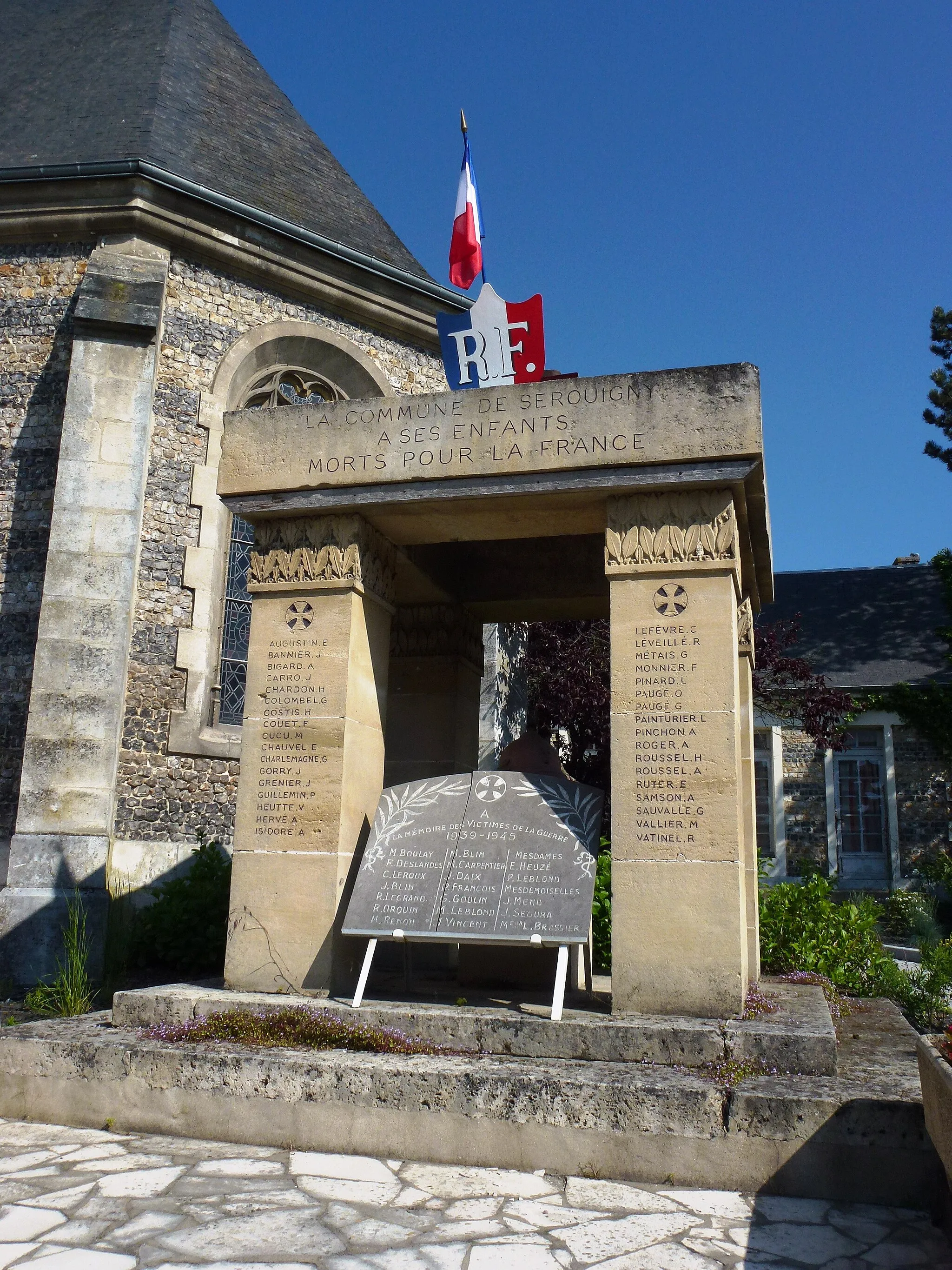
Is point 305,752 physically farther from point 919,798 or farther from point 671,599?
point 919,798

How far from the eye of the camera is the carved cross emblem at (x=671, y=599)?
16.6 ft

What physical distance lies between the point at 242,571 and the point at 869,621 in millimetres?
14170

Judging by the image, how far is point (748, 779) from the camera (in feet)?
21.3

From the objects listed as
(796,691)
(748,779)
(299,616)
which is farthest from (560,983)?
(796,691)

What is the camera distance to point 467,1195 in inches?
143

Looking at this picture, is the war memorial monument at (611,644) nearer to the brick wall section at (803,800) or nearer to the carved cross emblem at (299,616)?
the carved cross emblem at (299,616)

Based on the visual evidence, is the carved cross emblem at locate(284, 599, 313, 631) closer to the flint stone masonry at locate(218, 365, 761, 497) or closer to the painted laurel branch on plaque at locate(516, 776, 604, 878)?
the flint stone masonry at locate(218, 365, 761, 497)

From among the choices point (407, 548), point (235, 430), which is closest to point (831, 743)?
point (407, 548)

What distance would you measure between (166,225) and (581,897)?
838 cm

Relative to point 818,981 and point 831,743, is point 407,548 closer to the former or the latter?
point 818,981

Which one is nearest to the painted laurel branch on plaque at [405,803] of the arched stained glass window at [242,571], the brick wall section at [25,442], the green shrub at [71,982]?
the green shrub at [71,982]

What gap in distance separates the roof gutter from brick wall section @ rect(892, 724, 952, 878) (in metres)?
11.4

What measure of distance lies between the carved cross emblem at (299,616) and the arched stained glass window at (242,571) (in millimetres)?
4717

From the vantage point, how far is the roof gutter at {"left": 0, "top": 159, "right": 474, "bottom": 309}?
10.1 m
